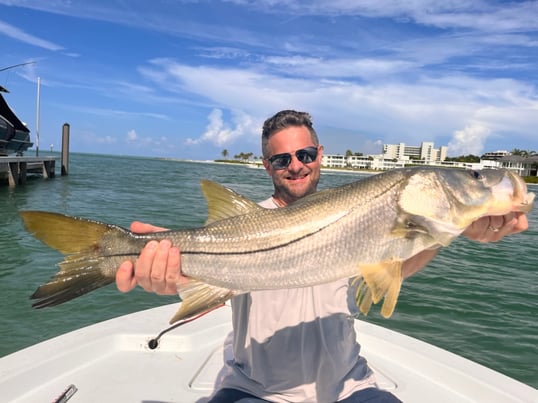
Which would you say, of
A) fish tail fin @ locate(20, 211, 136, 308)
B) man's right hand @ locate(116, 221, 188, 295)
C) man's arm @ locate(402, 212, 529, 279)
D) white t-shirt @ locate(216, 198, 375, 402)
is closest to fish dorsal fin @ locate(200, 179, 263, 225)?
man's right hand @ locate(116, 221, 188, 295)

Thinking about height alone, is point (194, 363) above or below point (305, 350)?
below

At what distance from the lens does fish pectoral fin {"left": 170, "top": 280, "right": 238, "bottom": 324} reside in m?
2.77

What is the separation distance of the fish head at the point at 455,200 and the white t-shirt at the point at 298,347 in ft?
3.41

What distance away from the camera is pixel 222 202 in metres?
3.01

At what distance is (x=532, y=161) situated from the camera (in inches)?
3942

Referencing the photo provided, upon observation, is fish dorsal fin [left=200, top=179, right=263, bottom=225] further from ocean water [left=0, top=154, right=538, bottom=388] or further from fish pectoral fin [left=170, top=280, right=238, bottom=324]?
ocean water [left=0, top=154, right=538, bottom=388]

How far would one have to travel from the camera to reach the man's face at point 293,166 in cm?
394

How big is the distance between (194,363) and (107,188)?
33286mm

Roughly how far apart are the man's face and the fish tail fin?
1.59 metres

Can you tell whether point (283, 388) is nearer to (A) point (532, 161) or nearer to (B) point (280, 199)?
(B) point (280, 199)

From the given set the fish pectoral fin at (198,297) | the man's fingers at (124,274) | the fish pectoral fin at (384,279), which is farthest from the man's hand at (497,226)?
the man's fingers at (124,274)

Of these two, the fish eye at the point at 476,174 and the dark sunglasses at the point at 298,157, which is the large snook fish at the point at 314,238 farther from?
the dark sunglasses at the point at 298,157

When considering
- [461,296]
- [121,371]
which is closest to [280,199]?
[121,371]

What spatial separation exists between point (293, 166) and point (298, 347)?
1.59 m
